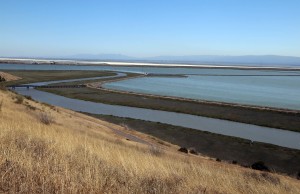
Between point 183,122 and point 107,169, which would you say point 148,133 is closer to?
point 183,122

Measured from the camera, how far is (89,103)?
187ft

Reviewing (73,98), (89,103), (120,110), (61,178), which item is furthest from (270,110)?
(61,178)

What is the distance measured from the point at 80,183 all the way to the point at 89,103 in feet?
172

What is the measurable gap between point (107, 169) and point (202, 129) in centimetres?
3137

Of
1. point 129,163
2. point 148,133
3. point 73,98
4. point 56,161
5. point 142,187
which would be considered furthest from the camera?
point 73,98

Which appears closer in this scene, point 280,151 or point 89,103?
point 280,151

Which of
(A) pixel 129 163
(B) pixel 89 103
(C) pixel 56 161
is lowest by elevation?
(B) pixel 89 103

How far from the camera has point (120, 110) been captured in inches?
1987

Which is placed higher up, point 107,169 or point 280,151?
point 107,169

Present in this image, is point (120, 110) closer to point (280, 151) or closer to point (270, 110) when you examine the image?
point (270, 110)

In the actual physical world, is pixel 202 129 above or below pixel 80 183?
below

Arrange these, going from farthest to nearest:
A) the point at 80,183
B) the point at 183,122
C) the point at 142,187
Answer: the point at 183,122
the point at 142,187
the point at 80,183

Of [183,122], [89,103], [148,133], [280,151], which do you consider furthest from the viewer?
[89,103]

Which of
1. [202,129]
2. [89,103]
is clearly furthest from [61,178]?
[89,103]
